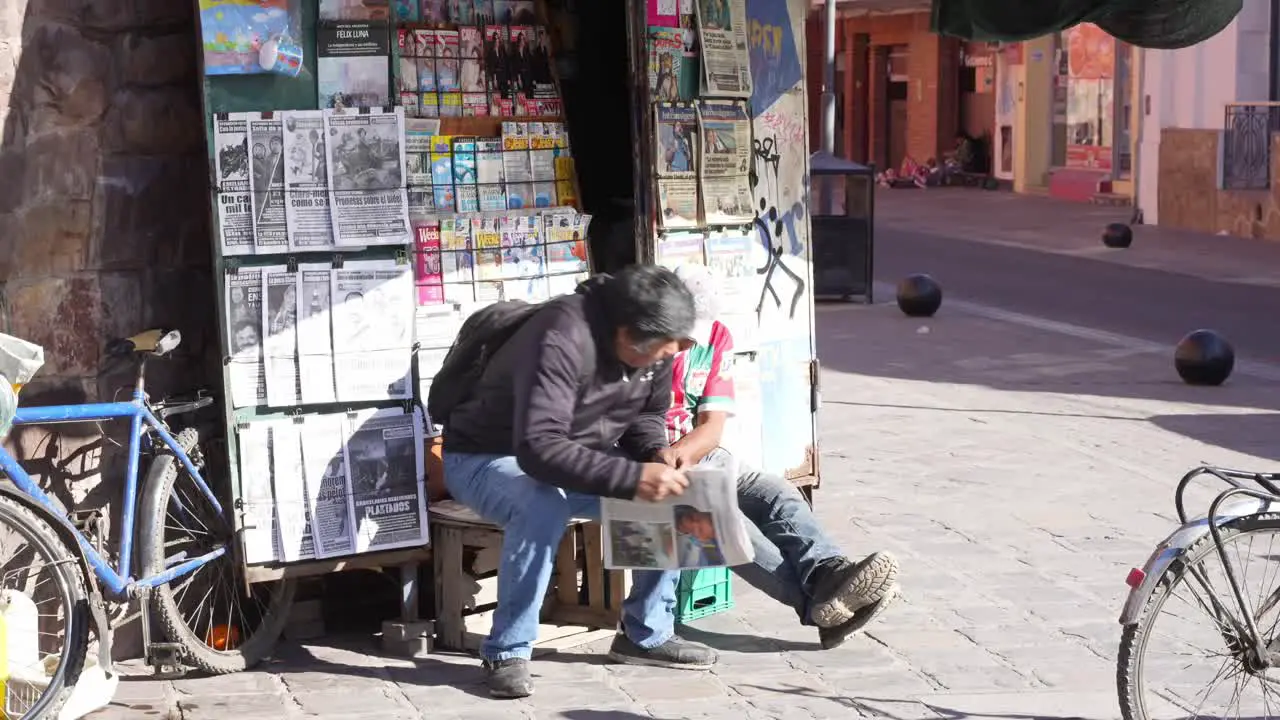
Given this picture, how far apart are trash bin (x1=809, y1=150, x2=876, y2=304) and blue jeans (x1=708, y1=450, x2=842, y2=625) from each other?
29.8 feet

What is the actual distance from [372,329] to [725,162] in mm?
1603

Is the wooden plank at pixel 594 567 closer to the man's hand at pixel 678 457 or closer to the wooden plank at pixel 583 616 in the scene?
the wooden plank at pixel 583 616

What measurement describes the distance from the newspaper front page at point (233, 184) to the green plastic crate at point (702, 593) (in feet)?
5.78

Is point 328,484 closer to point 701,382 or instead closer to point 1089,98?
point 701,382

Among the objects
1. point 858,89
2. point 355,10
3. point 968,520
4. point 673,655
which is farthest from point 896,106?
point 673,655

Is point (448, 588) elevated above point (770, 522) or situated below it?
below

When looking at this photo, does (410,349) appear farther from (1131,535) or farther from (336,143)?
(1131,535)

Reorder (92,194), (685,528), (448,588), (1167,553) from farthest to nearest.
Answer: (448,588)
(92,194)
(685,528)
(1167,553)

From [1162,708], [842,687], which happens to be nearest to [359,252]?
[842,687]

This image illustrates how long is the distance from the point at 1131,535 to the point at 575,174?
2.63 m

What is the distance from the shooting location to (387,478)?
18.8ft

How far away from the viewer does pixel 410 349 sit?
5746mm

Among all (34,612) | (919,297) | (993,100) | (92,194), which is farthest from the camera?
(993,100)

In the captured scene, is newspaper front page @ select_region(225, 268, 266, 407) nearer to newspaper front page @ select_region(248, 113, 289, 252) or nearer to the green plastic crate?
newspaper front page @ select_region(248, 113, 289, 252)
